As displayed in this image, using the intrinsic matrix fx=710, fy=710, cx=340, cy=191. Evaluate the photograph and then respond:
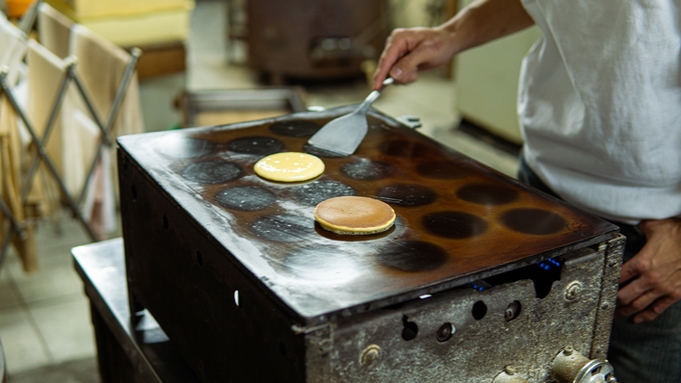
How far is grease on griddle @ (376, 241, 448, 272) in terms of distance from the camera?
850 millimetres

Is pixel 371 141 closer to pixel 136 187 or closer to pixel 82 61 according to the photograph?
pixel 136 187

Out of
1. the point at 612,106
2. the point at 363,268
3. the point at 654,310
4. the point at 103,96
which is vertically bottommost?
the point at 654,310

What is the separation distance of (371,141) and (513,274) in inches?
15.0

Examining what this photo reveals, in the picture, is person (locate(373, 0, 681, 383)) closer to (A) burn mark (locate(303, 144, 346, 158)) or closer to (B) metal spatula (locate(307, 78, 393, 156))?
(B) metal spatula (locate(307, 78, 393, 156))

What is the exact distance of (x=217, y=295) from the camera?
37.1 inches

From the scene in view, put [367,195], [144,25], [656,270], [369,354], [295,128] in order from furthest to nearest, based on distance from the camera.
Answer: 1. [144,25]
2. [295,128]
3. [656,270]
4. [367,195]
5. [369,354]

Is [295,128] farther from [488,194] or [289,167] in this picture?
[488,194]

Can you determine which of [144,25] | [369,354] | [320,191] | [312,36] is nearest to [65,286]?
[144,25]

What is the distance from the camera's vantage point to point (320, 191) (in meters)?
1.06

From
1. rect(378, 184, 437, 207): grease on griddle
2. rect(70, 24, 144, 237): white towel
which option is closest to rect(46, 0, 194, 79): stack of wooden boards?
rect(70, 24, 144, 237): white towel

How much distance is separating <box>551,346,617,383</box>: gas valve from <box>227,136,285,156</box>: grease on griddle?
1.81 feet

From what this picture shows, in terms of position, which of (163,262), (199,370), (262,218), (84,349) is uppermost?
(262,218)

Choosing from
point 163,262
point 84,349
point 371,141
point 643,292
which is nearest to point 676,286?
point 643,292

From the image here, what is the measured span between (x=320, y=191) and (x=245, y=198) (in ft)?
0.37
